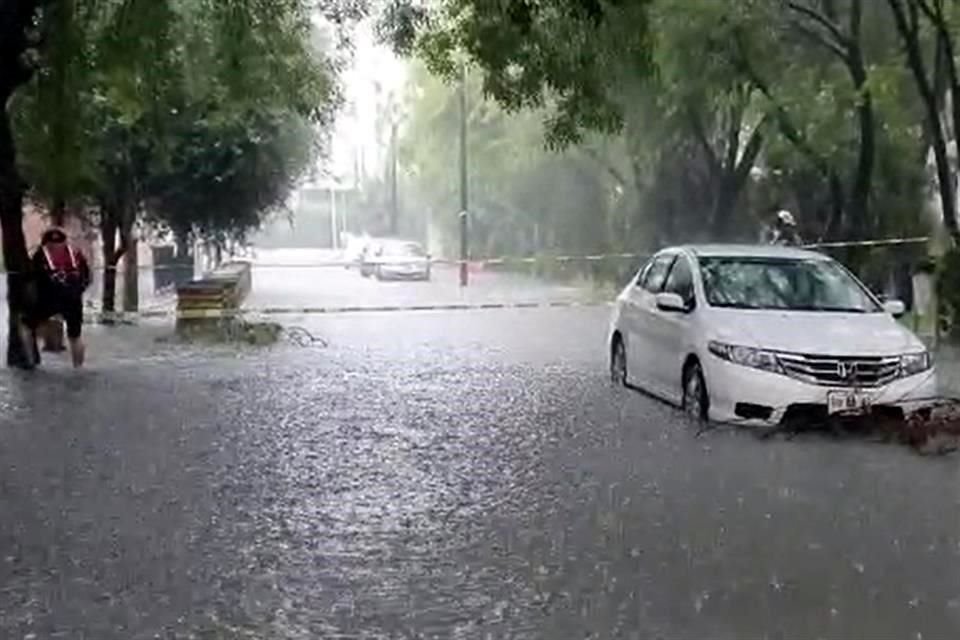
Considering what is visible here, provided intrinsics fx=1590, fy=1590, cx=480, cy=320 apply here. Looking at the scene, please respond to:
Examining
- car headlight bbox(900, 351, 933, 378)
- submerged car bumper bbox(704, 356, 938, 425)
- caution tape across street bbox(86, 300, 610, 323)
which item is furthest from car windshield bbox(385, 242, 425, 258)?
car headlight bbox(900, 351, 933, 378)

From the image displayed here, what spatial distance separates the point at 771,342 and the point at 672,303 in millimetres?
1553

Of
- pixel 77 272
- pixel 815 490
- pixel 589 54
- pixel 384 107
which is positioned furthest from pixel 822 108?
pixel 384 107

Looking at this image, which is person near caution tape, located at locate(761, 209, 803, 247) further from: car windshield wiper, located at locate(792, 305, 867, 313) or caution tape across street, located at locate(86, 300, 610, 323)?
car windshield wiper, located at locate(792, 305, 867, 313)

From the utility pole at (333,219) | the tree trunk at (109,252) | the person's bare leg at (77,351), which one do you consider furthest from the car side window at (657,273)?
the utility pole at (333,219)

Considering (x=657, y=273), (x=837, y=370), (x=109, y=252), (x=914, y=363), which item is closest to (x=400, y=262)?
(x=109, y=252)

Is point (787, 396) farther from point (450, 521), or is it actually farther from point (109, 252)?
point (109, 252)

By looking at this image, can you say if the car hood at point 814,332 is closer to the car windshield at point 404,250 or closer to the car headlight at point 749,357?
the car headlight at point 749,357

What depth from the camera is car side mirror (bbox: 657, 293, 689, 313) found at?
46.8ft

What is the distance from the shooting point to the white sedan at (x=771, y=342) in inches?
502

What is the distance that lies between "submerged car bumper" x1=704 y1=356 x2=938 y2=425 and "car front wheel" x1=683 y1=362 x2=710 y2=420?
0.34 m

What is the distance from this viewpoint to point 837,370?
12711 mm

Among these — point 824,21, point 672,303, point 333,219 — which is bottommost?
point 672,303

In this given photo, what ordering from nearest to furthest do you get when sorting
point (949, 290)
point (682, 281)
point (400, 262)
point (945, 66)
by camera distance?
1. point (682, 281)
2. point (949, 290)
3. point (945, 66)
4. point (400, 262)

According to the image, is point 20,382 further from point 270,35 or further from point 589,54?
point 589,54
